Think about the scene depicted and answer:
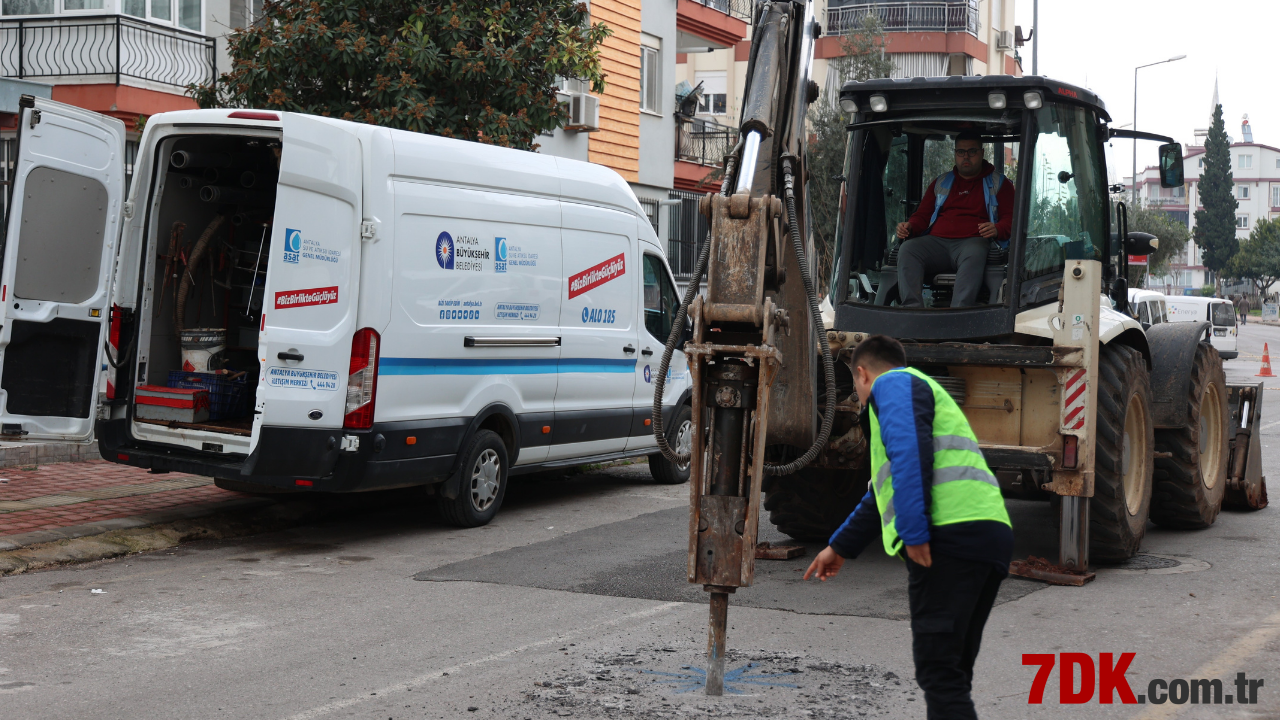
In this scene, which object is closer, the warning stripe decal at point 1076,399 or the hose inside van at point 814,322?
the hose inside van at point 814,322

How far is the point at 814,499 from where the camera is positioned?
8.76m

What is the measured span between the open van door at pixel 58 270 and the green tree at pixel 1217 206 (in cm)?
10924

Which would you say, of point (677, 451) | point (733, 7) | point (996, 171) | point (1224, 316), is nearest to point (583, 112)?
point (733, 7)

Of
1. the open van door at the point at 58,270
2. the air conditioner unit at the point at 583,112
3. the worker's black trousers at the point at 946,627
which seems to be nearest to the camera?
the worker's black trousers at the point at 946,627

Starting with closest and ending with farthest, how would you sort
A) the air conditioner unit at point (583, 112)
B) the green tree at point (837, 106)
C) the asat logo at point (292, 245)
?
the asat logo at point (292, 245), the air conditioner unit at point (583, 112), the green tree at point (837, 106)

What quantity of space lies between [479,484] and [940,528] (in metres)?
5.80

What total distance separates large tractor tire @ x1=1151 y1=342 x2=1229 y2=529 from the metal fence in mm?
13573

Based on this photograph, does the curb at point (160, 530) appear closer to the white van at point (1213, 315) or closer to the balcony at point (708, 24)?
the balcony at point (708, 24)

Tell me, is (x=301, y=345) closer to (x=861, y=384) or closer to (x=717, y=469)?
(x=717, y=469)

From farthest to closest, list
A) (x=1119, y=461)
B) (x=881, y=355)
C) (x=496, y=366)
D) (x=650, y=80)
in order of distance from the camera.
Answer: (x=650, y=80), (x=496, y=366), (x=1119, y=461), (x=881, y=355)

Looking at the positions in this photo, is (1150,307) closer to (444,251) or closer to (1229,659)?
(444,251)

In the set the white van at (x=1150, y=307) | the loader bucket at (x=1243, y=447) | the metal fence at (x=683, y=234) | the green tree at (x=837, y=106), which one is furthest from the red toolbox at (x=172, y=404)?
the white van at (x=1150, y=307)

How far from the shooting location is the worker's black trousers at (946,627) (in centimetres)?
418

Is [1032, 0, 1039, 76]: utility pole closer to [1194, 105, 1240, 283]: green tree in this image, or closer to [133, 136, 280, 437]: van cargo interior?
[133, 136, 280, 437]: van cargo interior
